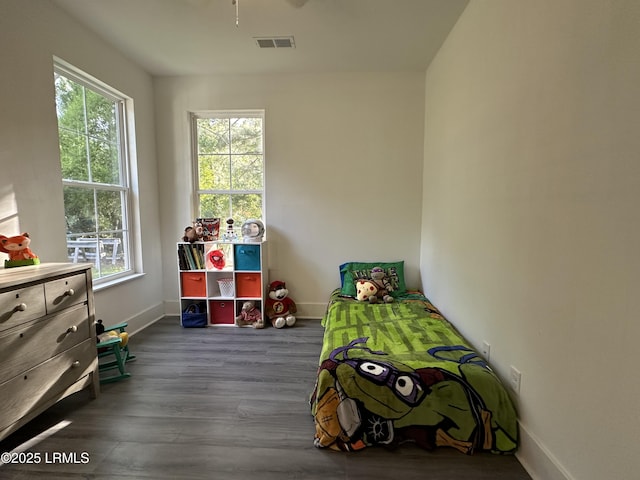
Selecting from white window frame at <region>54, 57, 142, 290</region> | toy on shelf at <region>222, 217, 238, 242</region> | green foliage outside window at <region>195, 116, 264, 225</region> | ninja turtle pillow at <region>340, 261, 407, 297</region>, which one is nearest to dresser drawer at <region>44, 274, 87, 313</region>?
white window frame at <region>54, 57, 142, 290</region>

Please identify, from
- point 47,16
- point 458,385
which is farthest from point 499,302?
point 47,16

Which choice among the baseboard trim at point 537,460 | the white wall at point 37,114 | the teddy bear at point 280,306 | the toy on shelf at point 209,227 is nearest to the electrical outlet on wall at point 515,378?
the baseboard trim at point 537,460

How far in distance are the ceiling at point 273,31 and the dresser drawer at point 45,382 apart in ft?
7.78

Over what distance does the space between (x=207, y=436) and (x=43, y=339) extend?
1012 mm

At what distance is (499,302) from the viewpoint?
63.9 inches

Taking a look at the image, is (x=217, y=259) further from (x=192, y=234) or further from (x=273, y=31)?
(x=273, y=31)

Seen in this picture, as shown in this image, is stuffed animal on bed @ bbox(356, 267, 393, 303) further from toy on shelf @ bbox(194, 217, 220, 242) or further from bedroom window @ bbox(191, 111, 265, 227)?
toy on shelf @ bbox(194, 217, 220, 242)

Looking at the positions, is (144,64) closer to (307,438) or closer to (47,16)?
(47,16)

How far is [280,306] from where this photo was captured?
3.17m

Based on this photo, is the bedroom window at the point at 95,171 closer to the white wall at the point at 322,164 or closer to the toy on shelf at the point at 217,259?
the white wall at the point at 322,164

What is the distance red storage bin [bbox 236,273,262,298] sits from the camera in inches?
121

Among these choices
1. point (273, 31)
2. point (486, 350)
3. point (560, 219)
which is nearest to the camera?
point (560, 219)

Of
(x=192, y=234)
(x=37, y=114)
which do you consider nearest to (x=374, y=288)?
(x=192, y=234)

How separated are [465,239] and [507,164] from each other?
67 centimetres
